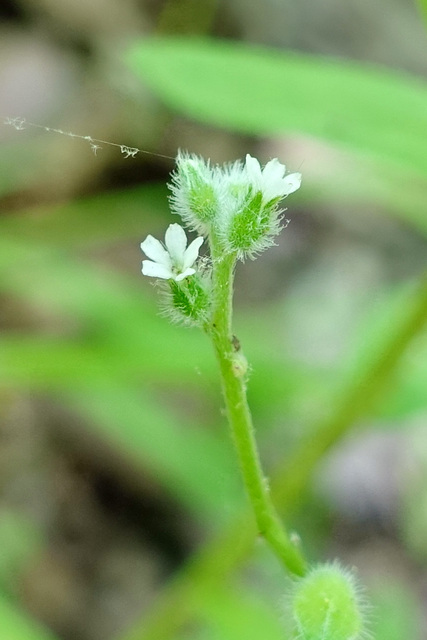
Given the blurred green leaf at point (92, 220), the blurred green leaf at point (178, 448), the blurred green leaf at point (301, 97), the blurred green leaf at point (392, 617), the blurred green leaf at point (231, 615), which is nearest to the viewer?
the blurred green leaf at point (301, 97)

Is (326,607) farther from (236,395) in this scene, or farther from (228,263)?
(228,263)

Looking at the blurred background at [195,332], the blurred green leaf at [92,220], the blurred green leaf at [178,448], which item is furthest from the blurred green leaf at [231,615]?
the blurred green leaf at [92,220]

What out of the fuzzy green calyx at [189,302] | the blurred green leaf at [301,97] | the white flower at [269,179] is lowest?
the fuzzy green calyx at [189,302]

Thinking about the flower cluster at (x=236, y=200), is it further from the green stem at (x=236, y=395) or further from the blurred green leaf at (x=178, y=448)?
the blurred green leaf at (x=178, y=448)

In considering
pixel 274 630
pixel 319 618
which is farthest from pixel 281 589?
pixel 319 618

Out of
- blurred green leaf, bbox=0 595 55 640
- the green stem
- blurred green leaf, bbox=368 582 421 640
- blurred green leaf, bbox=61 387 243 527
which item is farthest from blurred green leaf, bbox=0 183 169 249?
the green stem

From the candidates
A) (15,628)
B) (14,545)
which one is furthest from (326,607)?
(14,545)

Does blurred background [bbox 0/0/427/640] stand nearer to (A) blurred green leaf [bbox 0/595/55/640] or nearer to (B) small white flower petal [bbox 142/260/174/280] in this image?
(A) blurred green leaf [bbox 0/595/55/640]
